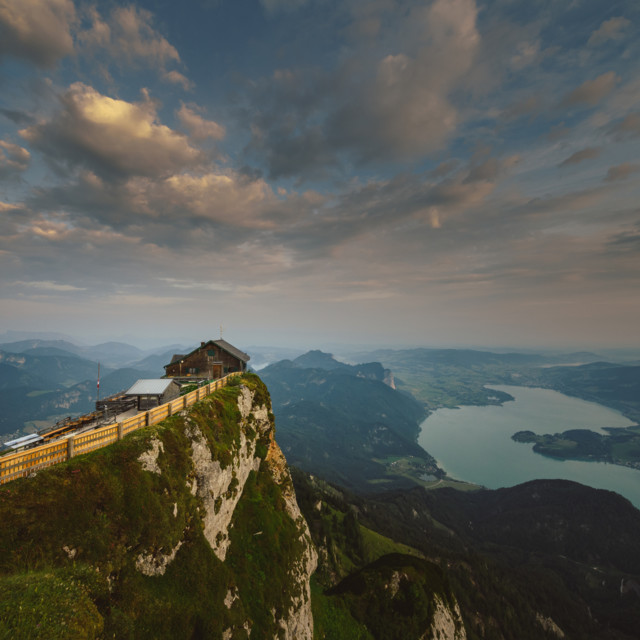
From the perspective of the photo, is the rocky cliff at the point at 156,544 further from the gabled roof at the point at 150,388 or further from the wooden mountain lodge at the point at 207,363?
the wooden mountain lodge at the point at 207,363

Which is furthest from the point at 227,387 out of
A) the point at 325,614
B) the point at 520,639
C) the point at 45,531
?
the point at 520,639

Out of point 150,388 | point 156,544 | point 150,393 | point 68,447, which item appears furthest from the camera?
point 150,388

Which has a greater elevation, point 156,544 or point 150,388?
point 150,388

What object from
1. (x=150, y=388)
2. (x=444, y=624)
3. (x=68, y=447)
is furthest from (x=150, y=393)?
(x=444, y=624)

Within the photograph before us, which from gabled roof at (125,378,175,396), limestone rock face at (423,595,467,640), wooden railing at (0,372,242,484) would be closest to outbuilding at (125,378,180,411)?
gabled roof at (125,378,175,396)

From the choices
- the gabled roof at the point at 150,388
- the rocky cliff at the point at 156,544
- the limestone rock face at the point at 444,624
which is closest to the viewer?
the rocky cliff at the point at 156,544

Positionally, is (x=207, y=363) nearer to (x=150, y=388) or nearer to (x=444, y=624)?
(x=150, y=388)

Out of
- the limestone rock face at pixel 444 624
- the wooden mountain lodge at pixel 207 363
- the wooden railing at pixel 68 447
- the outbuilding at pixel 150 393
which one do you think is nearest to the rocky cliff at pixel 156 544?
the wooden railing at pixel 68 447
